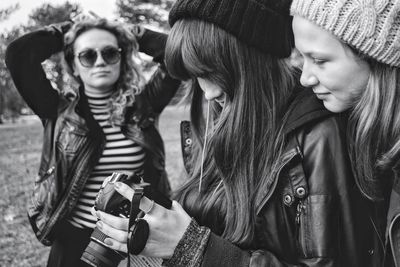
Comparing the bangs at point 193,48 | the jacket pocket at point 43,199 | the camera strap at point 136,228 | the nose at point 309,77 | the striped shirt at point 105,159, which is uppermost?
the nose at point 309,77

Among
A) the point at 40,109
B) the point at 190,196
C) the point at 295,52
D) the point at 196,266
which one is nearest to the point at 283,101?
the point at 295,52

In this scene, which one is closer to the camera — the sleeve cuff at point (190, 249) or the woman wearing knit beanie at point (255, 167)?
the woman wearing knit beanie at point (255, 167)

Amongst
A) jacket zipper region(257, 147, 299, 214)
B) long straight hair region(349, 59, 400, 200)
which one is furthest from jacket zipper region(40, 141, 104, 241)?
long straight hair region(349, 59, 400, 200)

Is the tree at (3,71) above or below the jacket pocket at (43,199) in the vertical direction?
below

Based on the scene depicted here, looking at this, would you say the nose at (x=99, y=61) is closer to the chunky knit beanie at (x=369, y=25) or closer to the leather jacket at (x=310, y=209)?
the leather jacket at (x=310, y=209)

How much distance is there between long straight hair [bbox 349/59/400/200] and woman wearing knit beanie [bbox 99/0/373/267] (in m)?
0.05

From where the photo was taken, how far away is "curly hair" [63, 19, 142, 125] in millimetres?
3094

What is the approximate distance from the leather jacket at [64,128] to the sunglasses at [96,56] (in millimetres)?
241

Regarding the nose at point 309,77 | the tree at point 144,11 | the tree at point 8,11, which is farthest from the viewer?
the tree at point 144,11

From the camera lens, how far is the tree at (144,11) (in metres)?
20.4

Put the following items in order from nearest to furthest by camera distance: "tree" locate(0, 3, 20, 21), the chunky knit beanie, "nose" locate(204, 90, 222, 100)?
the chunky knit beanie → "nose" locate(204, 90, 222, 100) → "tree" locate(0, 3, 20, 21)

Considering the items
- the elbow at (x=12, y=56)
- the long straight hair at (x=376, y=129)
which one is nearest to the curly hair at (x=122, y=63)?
the elbow at (x=12, y=56)

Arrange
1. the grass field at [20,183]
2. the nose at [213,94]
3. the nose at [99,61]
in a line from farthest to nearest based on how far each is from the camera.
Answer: the grass field at [20,183]
the nose at [99,61]
the nose at [213,94]

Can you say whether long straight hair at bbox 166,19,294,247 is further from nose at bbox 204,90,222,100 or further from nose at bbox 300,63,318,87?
nose at bbox 300,63,318,87
